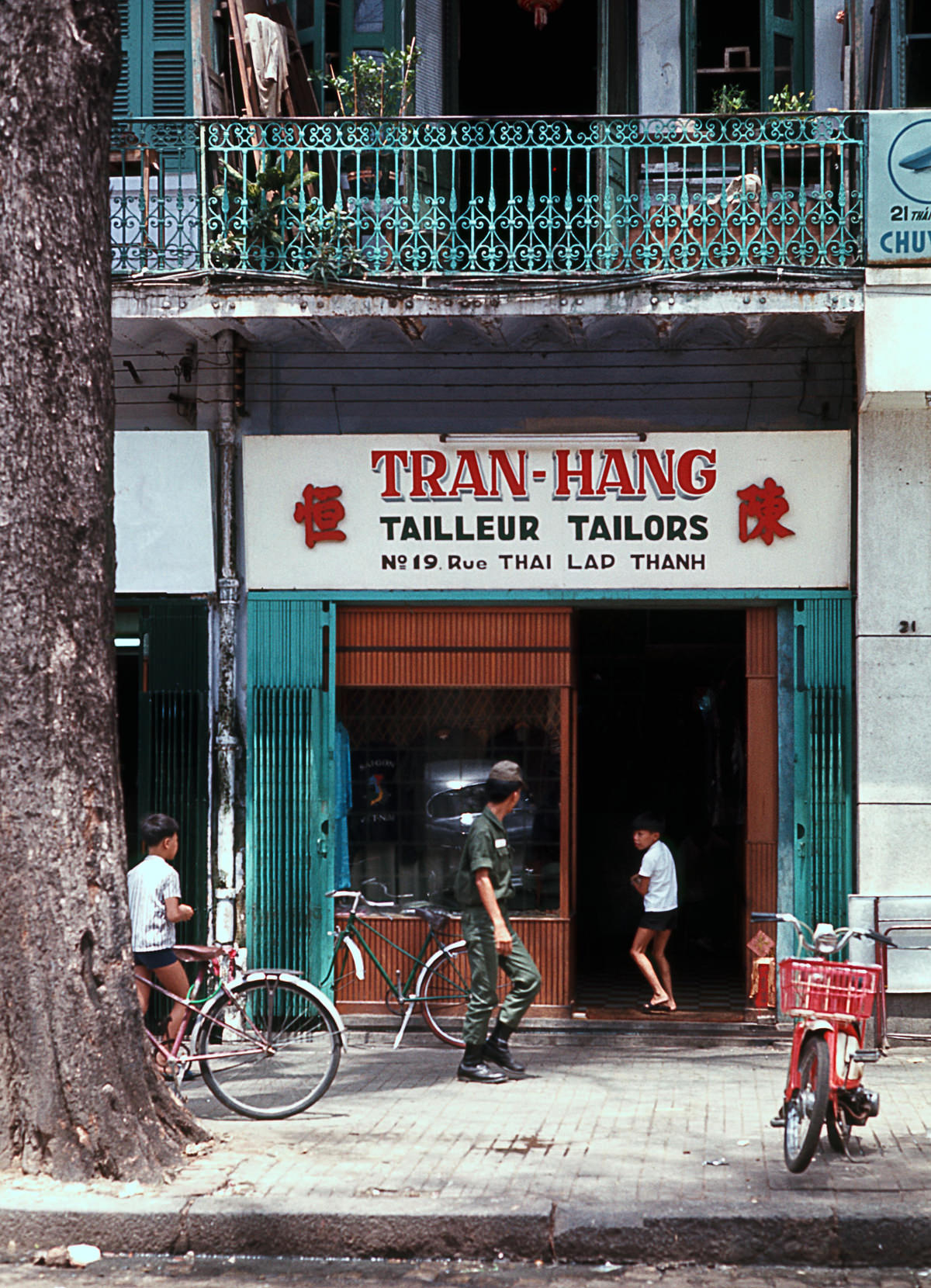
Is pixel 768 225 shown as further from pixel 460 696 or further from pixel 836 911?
pixel 836 911

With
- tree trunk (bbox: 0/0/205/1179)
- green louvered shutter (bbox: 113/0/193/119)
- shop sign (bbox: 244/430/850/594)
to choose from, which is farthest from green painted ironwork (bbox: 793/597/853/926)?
green louvered shutter (bbox: 113/0/193/119)

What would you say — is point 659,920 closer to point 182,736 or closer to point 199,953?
point 182,736

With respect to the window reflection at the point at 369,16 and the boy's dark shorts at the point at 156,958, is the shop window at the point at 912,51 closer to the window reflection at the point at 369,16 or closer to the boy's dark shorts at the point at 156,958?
the window reflection at the point at 369,16

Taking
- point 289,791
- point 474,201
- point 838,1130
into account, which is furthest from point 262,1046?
point 474,201

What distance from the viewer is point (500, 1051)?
8.55 metres

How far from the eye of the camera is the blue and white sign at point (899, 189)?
930 centimetres

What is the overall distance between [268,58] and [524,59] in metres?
2.47

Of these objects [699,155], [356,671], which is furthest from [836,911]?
[699,155]

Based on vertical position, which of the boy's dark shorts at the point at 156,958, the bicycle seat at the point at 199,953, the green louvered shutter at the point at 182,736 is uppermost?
the green louvered shutter at the point at 182,736

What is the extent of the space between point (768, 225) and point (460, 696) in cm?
377

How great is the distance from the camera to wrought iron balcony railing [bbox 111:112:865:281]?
962cm

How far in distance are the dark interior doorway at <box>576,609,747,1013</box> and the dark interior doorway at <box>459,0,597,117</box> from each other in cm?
415

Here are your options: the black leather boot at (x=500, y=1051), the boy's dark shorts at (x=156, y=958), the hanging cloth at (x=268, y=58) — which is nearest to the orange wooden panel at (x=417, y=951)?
the black leather boot at (x=500, y=1051)

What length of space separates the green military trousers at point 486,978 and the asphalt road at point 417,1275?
2598 mm
